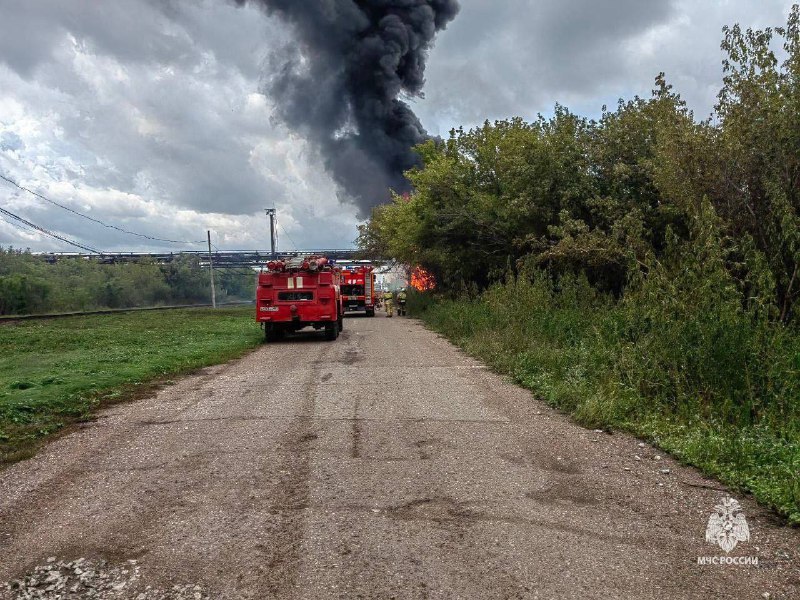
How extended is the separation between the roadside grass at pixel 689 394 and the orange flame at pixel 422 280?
2647 centimetres

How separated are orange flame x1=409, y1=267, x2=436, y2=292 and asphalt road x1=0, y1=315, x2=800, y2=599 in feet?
102

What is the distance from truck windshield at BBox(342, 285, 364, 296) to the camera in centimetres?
3988

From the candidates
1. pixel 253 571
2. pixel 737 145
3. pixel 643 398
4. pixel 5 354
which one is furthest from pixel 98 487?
pixel 5 354

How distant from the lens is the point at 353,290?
39.9 m

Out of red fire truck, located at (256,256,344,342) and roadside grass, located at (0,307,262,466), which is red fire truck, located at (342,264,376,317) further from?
red fire truck, located at (256,256,344,342)

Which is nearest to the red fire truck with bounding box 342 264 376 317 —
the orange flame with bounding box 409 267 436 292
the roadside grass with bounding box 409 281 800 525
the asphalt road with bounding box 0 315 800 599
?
the orange flame with bounding box 409 267 436 292

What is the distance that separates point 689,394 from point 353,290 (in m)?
32.4

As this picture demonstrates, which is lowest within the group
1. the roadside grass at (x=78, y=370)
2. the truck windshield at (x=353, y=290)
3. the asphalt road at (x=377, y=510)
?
the asphalt road at (x=377, y=510)

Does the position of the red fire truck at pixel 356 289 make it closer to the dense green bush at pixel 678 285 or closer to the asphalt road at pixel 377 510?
the dense green bush at pixel 678 285

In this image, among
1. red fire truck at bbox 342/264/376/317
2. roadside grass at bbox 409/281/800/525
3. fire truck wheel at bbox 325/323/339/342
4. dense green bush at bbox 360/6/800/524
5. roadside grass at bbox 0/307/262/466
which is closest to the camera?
roadside grass at bbox 409/281/800/525

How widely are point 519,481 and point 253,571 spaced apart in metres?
2.54

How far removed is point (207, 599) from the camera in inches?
142

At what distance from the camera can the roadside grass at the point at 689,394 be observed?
19.4ft

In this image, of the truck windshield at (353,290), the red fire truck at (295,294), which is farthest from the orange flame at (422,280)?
the red fire truck at (295,294)
